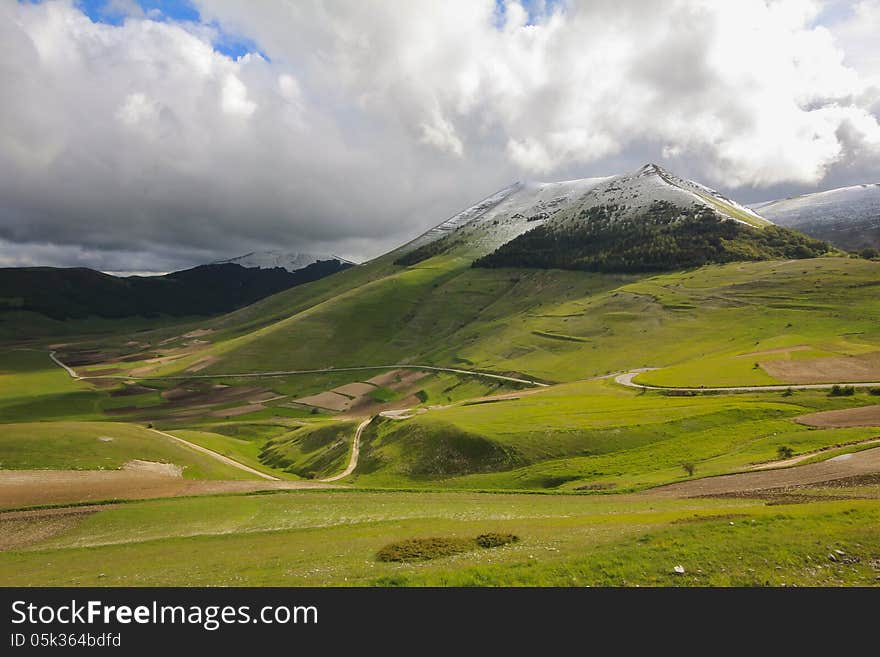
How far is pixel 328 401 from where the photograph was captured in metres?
187

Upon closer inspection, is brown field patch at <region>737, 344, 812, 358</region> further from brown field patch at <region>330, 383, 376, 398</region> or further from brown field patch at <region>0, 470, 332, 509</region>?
brown field patch at <region>330, 383, 376, 398</region>

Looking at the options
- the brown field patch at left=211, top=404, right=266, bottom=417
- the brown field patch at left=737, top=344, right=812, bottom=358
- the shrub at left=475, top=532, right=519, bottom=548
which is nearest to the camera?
the shrub at left=475, top=532, right=519, bottom=548

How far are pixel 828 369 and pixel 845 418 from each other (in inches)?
1612

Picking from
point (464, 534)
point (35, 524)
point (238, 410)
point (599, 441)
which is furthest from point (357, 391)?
point (464, 534)

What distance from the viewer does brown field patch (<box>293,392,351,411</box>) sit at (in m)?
178

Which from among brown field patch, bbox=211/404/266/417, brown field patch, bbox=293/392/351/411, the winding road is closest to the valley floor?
the winding road

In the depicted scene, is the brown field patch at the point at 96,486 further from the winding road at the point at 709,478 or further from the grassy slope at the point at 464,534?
the winding road at the point at 709,478

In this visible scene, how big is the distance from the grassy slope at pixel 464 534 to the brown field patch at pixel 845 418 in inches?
1435

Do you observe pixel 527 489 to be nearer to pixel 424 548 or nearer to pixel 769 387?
pixel 424 548

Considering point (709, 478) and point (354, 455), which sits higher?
point (709, 478)

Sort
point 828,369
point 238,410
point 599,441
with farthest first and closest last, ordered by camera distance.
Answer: point 238,410 → point 828,369 → point 599,441

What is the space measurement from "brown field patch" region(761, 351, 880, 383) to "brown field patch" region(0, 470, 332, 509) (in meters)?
93.4
